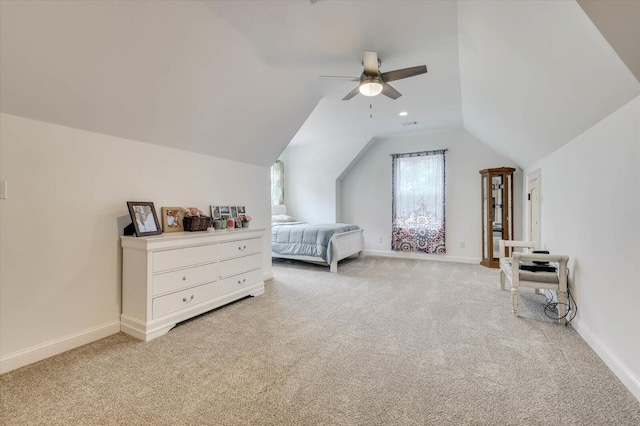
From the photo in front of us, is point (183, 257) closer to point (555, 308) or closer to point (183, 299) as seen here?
point (183, 299)

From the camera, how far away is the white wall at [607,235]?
166 cm

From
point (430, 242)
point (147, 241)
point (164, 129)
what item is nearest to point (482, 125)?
point (430, 242)

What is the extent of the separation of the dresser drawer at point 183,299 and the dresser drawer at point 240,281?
11 centimetres

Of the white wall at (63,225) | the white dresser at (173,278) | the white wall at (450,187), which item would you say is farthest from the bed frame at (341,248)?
the white wall at (63,225)

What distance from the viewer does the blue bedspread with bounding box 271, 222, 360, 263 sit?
475 centimetres

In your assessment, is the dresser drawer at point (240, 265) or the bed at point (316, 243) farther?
the bed at point (316, 243)

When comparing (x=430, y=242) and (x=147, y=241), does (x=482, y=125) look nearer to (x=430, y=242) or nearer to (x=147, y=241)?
(x=430, y=242)

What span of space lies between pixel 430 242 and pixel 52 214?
18.7 ft

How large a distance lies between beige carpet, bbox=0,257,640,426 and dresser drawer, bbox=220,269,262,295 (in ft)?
0.94

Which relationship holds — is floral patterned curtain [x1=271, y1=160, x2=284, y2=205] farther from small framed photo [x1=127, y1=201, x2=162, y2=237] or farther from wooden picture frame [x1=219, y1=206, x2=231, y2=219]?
small framed photo [x1=127, y1=201, x2=162, y2=237]

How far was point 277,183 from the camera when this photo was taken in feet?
23.3

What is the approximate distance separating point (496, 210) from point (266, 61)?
459 centimetres

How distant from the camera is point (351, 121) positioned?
5.07 metres

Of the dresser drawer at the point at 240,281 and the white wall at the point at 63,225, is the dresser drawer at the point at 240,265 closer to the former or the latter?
the dresser drawer at the point at 240,281
